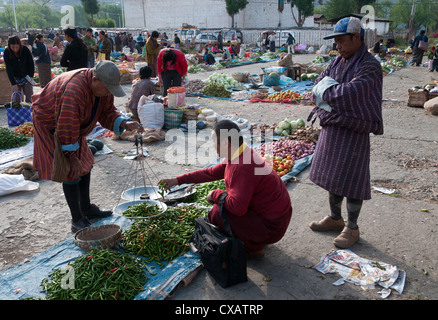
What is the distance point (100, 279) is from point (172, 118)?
4.98 metres

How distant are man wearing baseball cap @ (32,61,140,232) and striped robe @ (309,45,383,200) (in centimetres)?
171

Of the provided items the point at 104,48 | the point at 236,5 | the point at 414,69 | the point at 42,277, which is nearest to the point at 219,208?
the point at 42,277

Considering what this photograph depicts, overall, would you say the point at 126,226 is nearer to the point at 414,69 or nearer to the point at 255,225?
the point at 255,225

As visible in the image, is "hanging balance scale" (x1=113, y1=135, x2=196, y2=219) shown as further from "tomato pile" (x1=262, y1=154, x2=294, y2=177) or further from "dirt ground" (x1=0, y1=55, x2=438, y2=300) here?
"tomato pile" (x1=262, y1=154, x2=294, y2=177)

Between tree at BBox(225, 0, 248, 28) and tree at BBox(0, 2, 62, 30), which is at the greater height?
tree at BBox(0, 2, 62, 30)

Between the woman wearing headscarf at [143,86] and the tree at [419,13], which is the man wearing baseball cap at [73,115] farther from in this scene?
the tree at [419,13]

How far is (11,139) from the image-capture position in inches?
243

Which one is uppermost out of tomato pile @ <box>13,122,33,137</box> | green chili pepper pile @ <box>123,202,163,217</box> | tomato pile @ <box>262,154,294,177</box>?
tomato pile @ <box>13,122,33,137</box>

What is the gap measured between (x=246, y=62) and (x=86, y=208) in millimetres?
18171

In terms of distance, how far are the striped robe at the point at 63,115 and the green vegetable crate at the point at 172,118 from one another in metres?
3.92

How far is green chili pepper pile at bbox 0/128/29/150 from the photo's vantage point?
607 cm

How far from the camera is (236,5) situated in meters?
40.8

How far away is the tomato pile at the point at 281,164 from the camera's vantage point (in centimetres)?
484

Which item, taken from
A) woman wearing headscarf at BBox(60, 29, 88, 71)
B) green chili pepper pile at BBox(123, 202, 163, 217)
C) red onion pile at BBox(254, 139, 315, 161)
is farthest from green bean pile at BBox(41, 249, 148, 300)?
woman wearing headscarf at BBox(60, 29, 88, 71)
